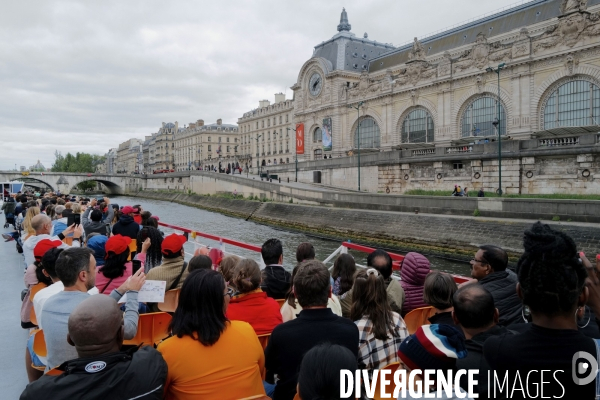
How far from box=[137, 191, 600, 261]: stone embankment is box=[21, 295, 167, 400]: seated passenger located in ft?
60.5

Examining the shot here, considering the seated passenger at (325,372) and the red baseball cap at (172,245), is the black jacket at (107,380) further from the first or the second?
the red baseball cap at (172,245)

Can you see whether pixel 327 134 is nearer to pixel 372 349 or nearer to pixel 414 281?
pixel 414 281

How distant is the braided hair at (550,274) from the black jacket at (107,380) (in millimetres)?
2079

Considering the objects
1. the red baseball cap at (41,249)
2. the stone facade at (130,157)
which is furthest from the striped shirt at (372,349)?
the stone facade at (130,157)

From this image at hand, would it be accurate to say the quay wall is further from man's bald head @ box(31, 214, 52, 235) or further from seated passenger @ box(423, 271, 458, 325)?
man's bald head @ box(31, 214, 52, 235)

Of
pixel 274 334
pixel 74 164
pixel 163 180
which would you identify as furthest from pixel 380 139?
pixel 74 164

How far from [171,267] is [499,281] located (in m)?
3.43

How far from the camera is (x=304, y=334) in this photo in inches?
113

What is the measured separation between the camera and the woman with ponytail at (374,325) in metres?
3.12

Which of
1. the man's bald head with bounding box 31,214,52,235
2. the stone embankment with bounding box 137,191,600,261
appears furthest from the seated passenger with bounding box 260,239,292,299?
the stone embankment with bounding box 137,191,600,261

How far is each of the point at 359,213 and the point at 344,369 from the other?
2598cm

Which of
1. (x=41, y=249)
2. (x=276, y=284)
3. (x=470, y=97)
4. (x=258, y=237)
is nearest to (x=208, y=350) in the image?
(x=276, y=284)

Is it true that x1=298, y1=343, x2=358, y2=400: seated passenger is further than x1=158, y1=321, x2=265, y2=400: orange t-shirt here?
No

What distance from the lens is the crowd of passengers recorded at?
2.06 metres
